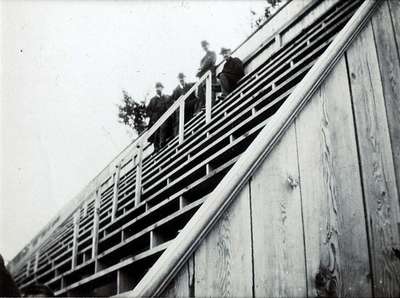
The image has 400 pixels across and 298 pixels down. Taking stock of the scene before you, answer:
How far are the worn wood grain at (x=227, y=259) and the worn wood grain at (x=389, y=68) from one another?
0.90m

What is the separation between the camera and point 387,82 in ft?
7.68

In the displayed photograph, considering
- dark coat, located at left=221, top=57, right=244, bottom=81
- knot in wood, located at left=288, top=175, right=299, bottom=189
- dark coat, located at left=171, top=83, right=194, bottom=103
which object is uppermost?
dark coat, located at left=171, top=83, right=194, bottom=103

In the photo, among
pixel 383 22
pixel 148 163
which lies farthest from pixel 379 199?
pixel 148 163

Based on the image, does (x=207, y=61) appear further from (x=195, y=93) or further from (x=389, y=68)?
(x=389, y=68)

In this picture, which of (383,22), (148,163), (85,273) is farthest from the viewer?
(148,163)

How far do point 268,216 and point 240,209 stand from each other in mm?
122

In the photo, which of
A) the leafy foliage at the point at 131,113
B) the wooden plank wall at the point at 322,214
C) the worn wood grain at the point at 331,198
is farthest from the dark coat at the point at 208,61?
the leafy foliage at the point at 131,113

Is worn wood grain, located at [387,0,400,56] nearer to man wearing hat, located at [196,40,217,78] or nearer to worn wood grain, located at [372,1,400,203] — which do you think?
worn wood grain, located at [372,1,400,203]

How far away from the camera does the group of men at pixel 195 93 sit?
275 inches

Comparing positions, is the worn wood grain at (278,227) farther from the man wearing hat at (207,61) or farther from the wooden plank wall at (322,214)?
the man wearing hat at (207,61)

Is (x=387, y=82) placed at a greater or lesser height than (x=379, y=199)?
greater

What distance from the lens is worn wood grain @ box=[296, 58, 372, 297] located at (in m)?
1.70

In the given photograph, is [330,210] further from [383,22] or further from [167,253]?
[383,22]

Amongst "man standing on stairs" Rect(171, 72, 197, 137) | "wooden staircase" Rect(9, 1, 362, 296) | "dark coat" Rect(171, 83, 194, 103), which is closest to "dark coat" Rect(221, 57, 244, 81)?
"wooden staircase" Rect(9, 1, 362, 296)
